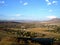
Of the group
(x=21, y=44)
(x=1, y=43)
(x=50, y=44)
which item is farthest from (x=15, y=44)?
(x=50, y=44)

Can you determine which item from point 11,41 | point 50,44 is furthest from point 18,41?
point 50,44

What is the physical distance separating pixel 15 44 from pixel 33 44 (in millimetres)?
3223

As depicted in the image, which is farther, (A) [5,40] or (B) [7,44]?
(A) [5,40]

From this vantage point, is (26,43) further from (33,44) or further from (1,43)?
(1,43)

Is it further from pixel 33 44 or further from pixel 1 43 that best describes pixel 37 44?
pixel 1 43

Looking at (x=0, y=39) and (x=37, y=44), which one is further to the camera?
(x=0, y=39)

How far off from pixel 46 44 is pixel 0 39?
8328 mm

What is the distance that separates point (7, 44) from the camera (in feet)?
85.6

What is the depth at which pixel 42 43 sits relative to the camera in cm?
2916

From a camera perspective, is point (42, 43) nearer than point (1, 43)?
No

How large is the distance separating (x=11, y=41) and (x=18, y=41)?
132 centimetres

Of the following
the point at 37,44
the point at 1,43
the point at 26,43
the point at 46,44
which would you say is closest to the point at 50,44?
the point at 46,44

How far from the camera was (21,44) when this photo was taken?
2647 cm

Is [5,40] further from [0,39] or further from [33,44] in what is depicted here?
[33,44]
